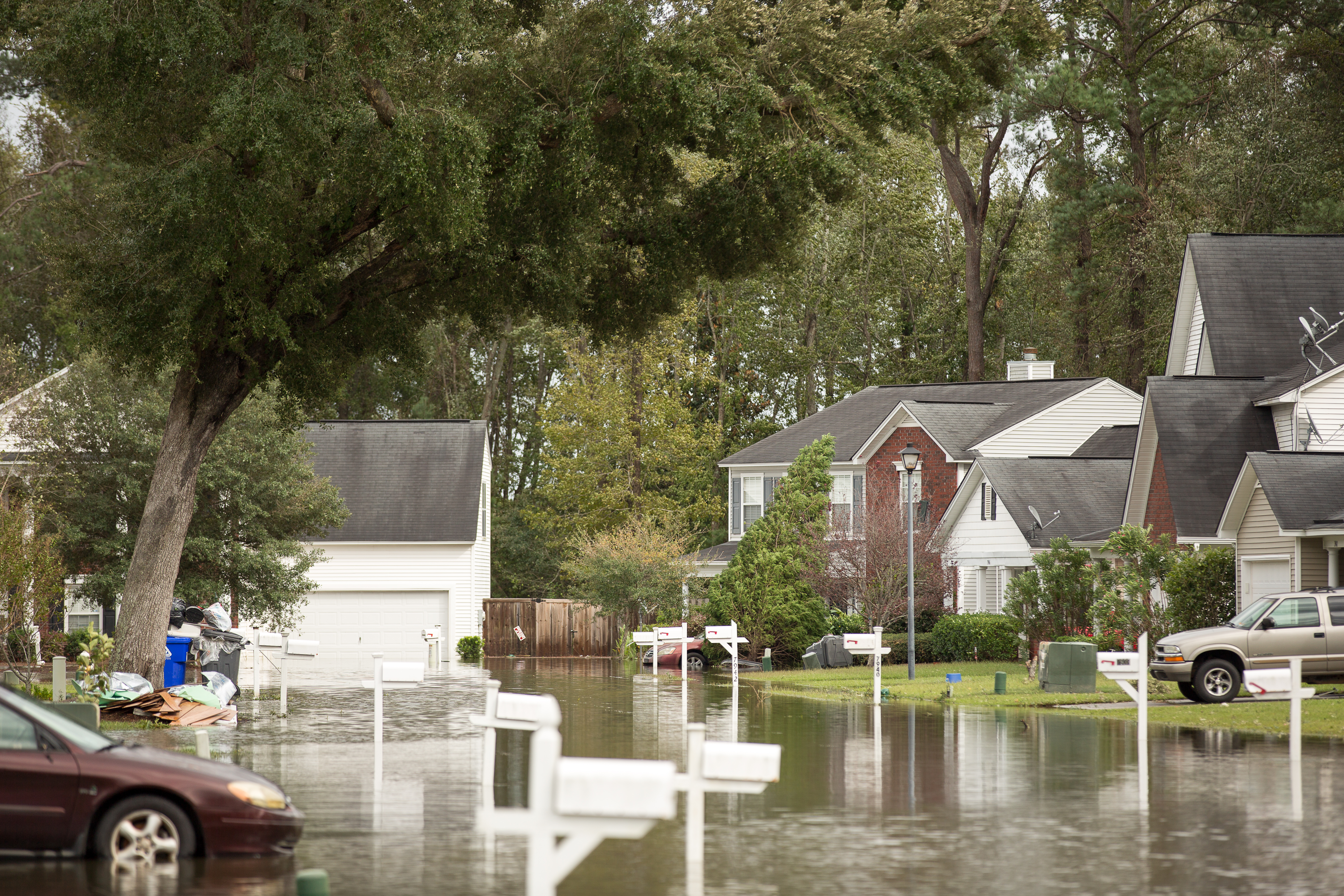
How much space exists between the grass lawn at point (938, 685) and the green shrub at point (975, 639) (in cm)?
39

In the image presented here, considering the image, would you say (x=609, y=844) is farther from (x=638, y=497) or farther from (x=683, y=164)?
(x=638, y=497)

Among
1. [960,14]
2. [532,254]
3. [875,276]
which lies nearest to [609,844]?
[532,254]

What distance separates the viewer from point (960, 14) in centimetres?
2339

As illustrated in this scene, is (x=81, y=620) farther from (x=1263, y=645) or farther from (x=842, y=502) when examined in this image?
(x=1263, y=645)

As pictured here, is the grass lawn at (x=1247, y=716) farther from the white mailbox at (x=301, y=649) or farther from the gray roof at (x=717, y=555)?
the gray roof at (x=717, y=555)

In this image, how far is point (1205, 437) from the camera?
3331 centimetres

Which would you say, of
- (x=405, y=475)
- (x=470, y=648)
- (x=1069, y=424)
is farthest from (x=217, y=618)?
(x=1069, y=424)

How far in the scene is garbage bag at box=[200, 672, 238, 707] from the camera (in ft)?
74.8

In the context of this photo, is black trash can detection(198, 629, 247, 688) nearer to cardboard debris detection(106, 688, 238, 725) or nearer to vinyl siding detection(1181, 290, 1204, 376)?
cardboard debris detection(106, 688, 238, 725)

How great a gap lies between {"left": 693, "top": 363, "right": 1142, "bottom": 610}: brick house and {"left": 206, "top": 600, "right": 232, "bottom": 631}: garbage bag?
66.4 ft

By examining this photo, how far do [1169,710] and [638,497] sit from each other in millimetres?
41091

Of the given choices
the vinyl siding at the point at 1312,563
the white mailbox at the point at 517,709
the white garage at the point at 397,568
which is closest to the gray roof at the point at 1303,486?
the vinyl siding at the point at 1312,563

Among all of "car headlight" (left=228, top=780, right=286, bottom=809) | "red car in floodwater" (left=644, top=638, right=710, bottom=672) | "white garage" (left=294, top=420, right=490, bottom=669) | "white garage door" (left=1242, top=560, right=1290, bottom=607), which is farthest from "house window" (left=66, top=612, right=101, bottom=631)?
"car headlight" (left=228, top=780, right=286, bottom=809)

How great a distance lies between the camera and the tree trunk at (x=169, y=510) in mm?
23609
